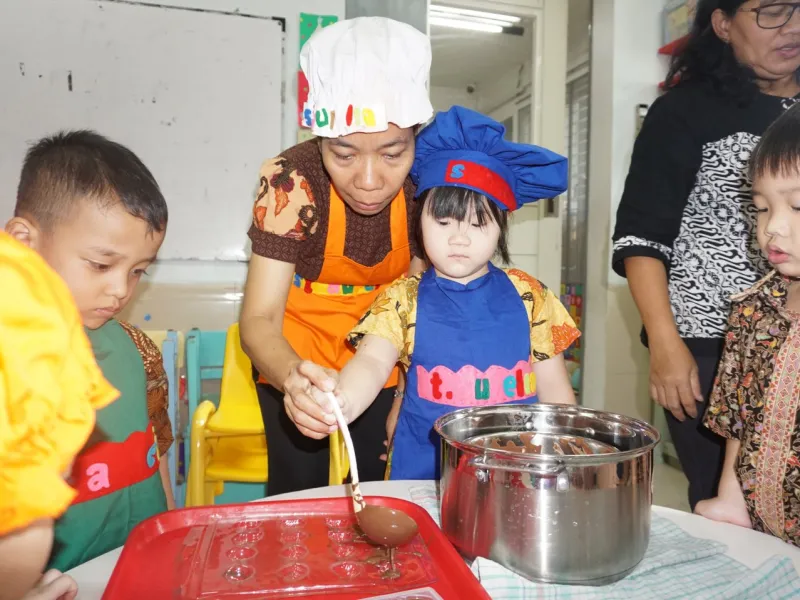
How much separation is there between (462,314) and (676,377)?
0.41 m

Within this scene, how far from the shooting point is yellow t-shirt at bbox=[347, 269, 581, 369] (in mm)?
987

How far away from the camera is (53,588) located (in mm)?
495

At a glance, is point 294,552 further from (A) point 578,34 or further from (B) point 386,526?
(A) point 578,34

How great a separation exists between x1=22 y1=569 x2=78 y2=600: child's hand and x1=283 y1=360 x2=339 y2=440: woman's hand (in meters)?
0.31

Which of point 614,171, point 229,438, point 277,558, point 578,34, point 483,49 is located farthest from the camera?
point 483,49

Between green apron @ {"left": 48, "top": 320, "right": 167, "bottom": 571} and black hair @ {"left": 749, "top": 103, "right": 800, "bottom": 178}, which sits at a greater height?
black hair @ {"left": 749, "top": 103, "right": 800, "bottom": 178}

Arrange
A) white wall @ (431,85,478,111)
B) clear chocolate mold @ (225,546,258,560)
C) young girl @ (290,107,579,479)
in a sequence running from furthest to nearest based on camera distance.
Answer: white wall @ (431,85,478,111), young girl @ (290,107,579,479), clear chocolate mold @ (225,546,258,560)

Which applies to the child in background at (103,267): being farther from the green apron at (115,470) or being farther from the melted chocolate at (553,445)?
the melted chocolate at (553,445)

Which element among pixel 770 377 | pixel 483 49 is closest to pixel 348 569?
pixel 770 377

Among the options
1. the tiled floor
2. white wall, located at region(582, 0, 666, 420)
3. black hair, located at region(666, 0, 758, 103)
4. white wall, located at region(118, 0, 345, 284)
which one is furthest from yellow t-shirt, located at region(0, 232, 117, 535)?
white wall, located at region(582, 0, 666, 420)

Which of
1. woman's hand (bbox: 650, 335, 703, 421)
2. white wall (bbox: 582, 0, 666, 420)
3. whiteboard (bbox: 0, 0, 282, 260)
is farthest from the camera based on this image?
white wall (bbox: 582, 0, 666, 420)

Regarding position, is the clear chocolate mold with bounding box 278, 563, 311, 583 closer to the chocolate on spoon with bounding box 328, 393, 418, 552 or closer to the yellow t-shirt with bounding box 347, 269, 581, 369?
the chocolate on spoon with bounding box 328, 393, 418, 552

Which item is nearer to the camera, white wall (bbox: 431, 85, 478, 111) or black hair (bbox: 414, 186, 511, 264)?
black hair (bbox: 414, 186, 511, 264)

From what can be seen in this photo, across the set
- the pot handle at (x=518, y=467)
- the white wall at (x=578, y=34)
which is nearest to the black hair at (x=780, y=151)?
the pot handle at (x=518, y=467)
